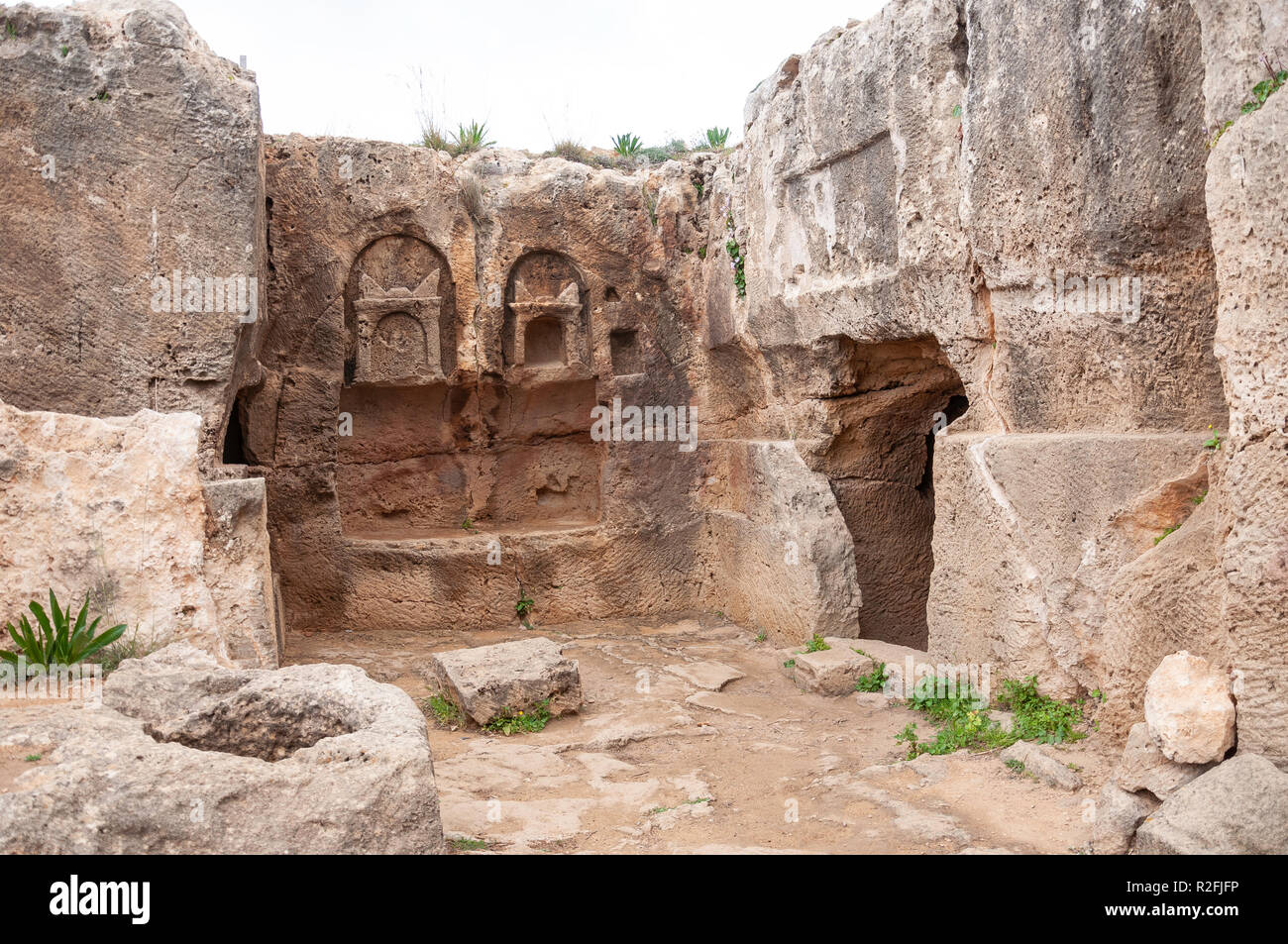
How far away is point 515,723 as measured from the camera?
18.0 feet

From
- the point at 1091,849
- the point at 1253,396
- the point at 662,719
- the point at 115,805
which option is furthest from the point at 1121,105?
the point at 115,805

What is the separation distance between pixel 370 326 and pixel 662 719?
376 cm

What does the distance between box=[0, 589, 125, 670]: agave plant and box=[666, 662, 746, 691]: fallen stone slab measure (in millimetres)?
3106

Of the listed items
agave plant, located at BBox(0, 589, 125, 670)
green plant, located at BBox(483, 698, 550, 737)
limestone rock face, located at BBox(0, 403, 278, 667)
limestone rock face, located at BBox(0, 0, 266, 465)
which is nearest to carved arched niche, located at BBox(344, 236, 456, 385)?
limestone rock face, located at BBox(0, 0, 266, 465)

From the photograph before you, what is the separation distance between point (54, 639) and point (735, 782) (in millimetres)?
2848

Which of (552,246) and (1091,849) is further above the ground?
(552,246)

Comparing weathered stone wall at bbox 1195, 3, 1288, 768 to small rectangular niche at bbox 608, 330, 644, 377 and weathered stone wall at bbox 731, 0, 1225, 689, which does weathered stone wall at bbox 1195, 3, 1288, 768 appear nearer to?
weathered stone wall at bbox 731, 0, 1225, 689

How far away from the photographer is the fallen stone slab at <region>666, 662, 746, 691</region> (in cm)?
636

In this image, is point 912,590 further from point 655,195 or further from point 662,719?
point 655,195

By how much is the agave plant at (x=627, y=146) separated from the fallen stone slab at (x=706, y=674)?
4.55m

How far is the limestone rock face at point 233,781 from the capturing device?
2.75 metres

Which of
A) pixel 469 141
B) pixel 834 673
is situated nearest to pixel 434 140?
pixel 469 141

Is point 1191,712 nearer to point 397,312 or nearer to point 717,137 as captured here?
point 397,312

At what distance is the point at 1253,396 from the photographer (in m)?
3.53
